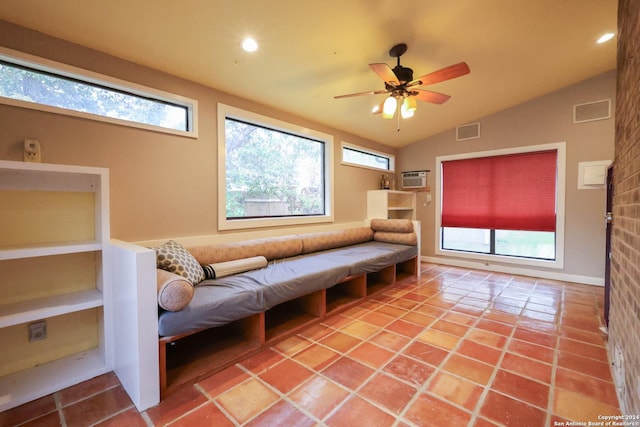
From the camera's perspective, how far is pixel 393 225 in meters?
4.39

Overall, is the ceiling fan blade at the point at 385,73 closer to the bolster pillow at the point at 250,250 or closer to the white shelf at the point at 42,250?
the bolster pillow at the point at 250,250

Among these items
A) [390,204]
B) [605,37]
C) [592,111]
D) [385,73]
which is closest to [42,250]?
[385,73]

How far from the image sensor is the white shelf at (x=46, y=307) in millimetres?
1542

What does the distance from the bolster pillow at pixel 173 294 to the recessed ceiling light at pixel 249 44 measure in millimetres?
1966

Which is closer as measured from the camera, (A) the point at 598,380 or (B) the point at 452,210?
(A) the point at 598,380

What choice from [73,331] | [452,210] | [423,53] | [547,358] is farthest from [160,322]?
[452,210]

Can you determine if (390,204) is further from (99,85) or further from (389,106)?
(99,85)

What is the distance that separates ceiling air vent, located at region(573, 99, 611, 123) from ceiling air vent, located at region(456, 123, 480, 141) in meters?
Result: 1.25

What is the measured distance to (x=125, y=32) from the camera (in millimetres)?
1989

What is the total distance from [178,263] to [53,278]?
0.83 m

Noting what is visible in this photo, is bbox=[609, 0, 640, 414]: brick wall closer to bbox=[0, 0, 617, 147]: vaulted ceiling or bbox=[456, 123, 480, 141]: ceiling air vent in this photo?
bbox=[0, 0, 617, 147]: vaulted ceiling

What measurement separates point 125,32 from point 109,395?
2496 mm

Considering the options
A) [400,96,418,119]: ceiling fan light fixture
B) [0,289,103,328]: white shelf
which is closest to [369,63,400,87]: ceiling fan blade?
[400,96,418,119]: ceiling fan light fixture

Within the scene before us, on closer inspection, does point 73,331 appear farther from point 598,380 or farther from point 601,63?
point 601,63
